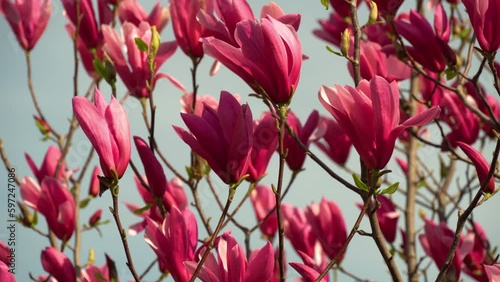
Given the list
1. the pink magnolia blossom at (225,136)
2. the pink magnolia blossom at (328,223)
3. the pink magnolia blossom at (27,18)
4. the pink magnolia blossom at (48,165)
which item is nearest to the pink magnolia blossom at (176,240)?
the pink magnolia blossom at (225,136)

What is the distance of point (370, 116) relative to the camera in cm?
136

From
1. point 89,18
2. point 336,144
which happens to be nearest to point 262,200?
point 336,144

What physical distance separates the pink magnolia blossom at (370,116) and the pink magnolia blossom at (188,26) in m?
0.79

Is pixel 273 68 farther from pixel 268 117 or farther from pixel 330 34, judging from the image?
pixel 330 34

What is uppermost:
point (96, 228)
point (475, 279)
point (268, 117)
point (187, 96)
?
point (187, 96)

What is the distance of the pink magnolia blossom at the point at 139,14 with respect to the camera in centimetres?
240

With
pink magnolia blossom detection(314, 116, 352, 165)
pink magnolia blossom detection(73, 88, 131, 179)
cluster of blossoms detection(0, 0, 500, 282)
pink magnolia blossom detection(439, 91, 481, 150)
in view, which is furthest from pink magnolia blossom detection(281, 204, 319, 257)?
pink magnolia blossom detection(73, 88, 131, 179)

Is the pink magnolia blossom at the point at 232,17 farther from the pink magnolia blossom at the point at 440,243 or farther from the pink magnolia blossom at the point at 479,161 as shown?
the pink magnolia blossom at the point at 440,243

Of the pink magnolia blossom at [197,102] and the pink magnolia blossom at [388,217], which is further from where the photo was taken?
the pink magnolia blossom at [388,217]

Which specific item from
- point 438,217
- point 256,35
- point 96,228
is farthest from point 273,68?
point 438,217

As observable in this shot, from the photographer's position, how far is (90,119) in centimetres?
133

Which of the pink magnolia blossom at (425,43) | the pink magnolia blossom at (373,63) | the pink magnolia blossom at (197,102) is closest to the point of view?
the pink magnolia blossom at (373,63)

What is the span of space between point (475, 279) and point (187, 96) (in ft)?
3.73

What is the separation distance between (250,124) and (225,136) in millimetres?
61
